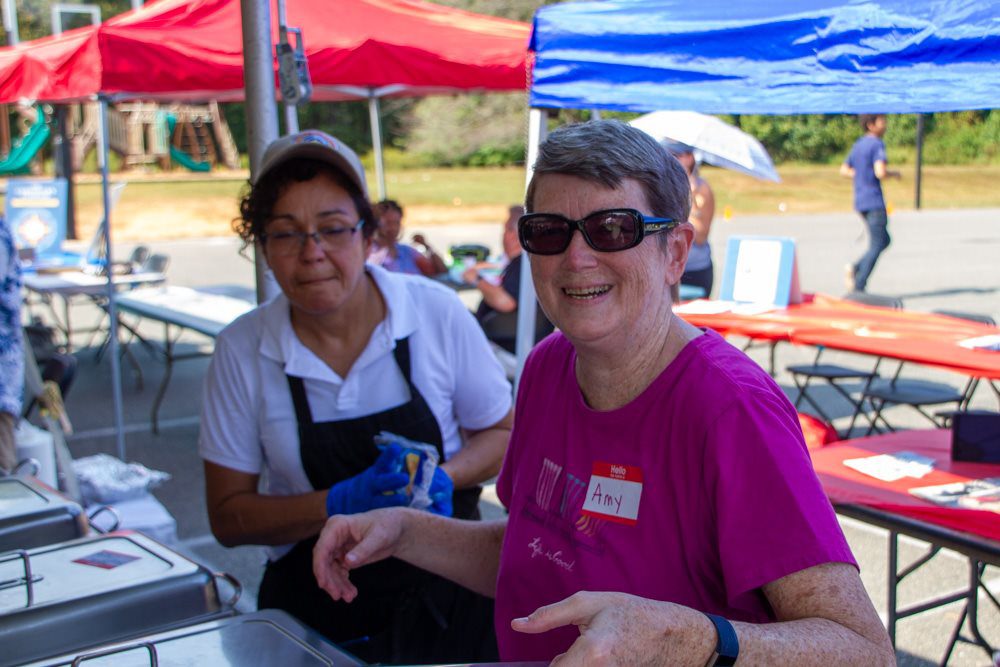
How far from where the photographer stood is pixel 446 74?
5488mm

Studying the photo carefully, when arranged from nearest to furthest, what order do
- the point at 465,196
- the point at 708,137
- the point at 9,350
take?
the point at 9,350
the point at 708,137
the point at 465,196

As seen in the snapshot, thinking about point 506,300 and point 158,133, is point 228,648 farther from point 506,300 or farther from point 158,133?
point 158,133

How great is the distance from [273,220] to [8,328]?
129cm

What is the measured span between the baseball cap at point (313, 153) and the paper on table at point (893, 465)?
1612 mm

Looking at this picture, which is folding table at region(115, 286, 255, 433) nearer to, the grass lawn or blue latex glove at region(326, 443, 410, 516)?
blue latex glove at region(326, 443, 410, 516)

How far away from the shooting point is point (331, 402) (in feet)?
7.12

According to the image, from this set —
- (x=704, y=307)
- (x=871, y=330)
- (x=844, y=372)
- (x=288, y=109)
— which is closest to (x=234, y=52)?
(x=288, y=109)

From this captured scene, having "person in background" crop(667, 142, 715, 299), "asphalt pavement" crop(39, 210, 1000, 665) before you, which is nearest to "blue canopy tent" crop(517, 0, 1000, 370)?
"asphalt pavement" crop(39, 210, 1000, 665)

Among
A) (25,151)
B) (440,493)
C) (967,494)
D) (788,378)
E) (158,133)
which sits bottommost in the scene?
(788,378)

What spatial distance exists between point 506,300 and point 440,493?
4.08 meters

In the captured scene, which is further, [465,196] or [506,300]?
[465,196]

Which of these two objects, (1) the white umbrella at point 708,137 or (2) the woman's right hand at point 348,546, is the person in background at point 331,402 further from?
(1) the white umbrella at point 708,137

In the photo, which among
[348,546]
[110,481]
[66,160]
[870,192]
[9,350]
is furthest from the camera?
[66,160]

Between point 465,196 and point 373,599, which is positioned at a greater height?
point 465,196
